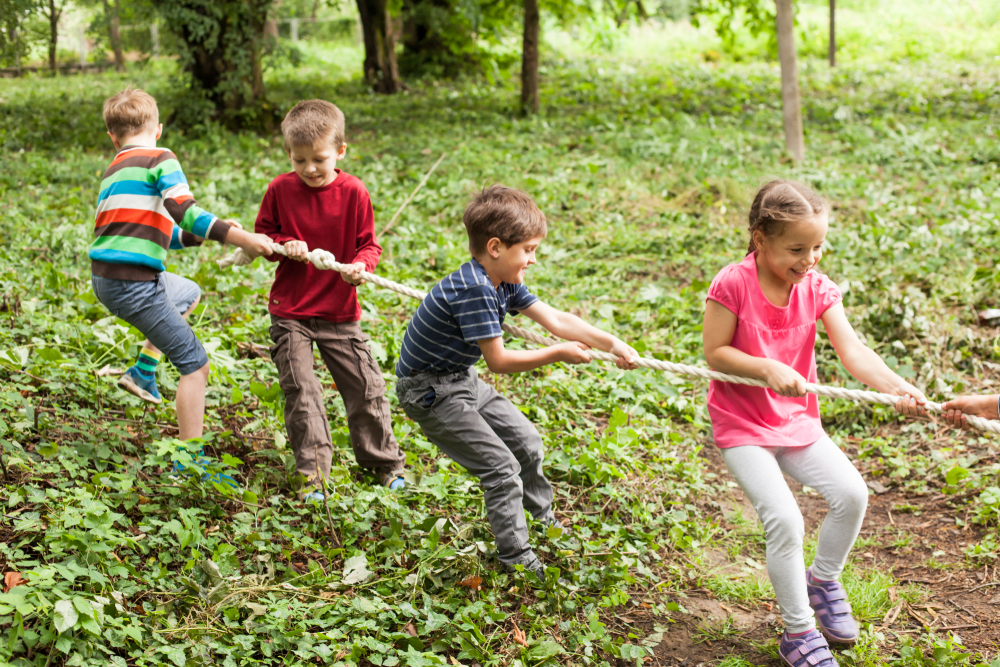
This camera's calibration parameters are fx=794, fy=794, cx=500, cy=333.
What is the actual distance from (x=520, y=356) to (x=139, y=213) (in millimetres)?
1772

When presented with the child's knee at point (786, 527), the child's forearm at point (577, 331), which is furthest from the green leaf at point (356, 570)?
the child's knee at point (786, 527)

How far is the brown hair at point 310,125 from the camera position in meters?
3.25

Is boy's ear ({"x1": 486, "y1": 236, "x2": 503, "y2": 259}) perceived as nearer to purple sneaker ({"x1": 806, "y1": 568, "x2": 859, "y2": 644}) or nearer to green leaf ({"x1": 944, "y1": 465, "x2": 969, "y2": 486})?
purple sneaker ({"x1": 806, "y1": 568, "x2": 859, "y2": 644})

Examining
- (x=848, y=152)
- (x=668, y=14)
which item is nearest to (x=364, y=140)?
(x=848, y=152)

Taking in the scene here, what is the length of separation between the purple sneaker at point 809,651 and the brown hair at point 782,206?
1399 millimetres

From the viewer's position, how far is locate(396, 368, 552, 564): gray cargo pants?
9.86ft

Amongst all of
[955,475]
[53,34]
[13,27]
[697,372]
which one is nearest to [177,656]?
[697,372]

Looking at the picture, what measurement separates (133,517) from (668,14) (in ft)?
85.4

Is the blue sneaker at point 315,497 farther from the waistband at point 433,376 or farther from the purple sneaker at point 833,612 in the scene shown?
the purple sneaker at point 833,612

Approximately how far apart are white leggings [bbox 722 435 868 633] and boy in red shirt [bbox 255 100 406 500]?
1.65 meters

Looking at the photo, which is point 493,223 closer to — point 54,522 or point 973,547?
point 54,522

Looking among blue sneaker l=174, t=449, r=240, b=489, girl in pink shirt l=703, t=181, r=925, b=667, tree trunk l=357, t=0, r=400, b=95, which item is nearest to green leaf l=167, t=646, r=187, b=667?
blue sneaker l=174, t=449, r=240, b=489

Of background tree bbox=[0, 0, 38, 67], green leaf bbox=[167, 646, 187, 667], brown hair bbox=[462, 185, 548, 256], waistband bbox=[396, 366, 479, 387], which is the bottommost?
green leaf bbox=[167, 646, 187, 667]

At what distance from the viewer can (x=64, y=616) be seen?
2.36m
